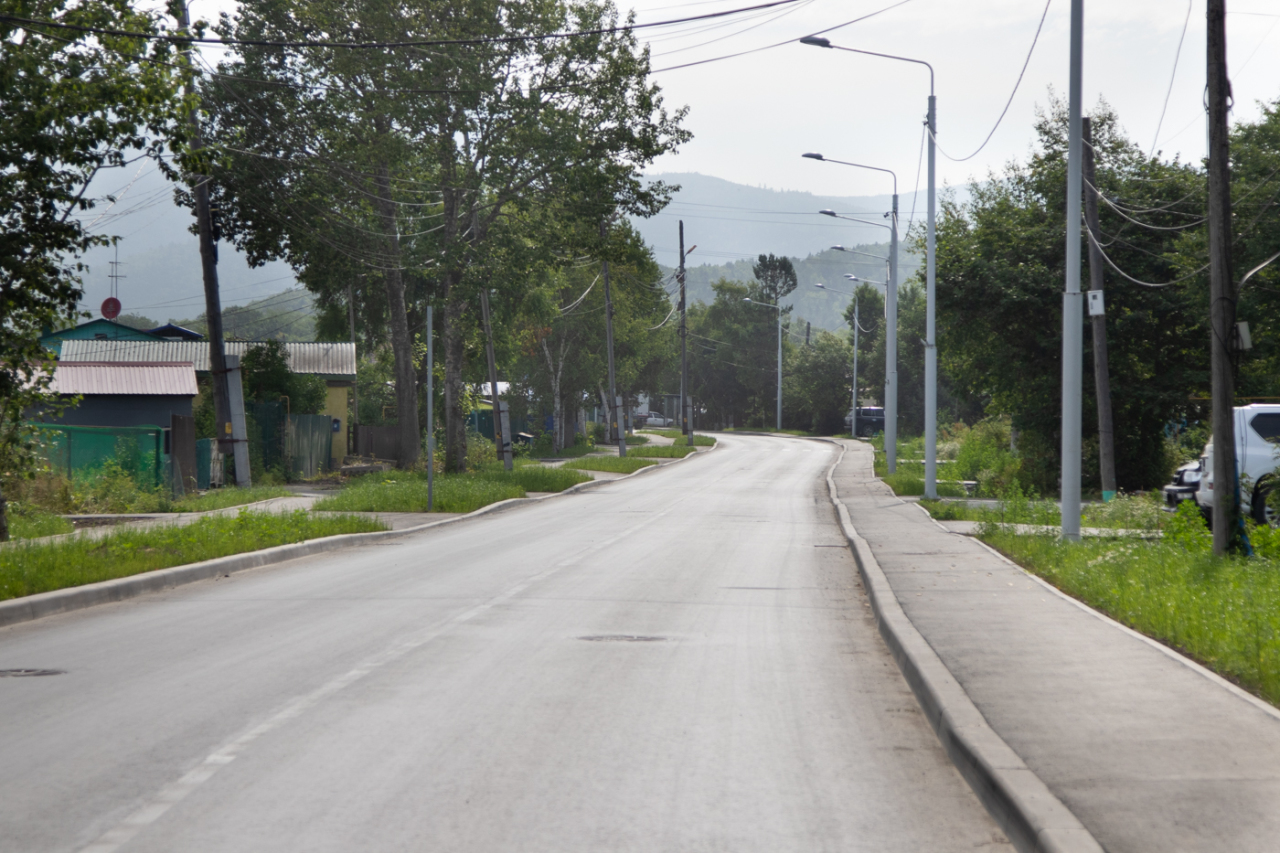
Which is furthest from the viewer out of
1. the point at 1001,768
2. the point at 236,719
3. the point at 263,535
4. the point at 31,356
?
the point at 263,535

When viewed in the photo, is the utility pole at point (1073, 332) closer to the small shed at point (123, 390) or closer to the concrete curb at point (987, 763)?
the concrete curb at point (987, 763)

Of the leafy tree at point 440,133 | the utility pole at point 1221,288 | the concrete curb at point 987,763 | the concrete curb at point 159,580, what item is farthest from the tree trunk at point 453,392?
the concrete curb at point 987,763

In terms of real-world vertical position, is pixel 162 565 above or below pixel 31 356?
below

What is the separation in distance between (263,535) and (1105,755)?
12911 mm

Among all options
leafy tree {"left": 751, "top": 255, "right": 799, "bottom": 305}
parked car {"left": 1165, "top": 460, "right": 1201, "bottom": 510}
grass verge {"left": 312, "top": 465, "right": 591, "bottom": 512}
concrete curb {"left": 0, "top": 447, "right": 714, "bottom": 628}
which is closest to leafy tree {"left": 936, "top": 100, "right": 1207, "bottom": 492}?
parked car {"left": 1165, "top": 460, "right": 1201, "bottom": 510}

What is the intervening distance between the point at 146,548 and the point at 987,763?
11.6 metres

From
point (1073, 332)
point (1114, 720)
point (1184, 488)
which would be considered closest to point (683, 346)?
point (1184, 488)

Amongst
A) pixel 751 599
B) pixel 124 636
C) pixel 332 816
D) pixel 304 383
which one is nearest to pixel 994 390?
pixel 304 383

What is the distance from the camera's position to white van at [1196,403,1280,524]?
16.6 meters

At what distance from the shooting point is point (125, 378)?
2902 centimetres

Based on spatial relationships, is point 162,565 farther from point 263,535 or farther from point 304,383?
point 304,383

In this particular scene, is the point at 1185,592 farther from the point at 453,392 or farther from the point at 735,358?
the point at 735,358

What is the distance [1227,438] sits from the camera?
11992 mm

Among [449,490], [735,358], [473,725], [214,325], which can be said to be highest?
[735,358]
